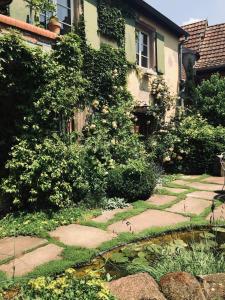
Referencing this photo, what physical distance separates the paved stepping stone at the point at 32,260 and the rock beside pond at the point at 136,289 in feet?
4.93

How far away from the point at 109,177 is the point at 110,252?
10.5 feet

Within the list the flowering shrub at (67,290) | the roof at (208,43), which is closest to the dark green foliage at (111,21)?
the roof at (208,43)

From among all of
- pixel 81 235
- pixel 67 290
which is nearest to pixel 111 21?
pixel 81 235

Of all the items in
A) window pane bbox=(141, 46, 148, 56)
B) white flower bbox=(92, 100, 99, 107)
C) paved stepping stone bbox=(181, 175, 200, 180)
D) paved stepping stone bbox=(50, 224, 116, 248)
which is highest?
window pane bbox=(141, 46, 148, 56)

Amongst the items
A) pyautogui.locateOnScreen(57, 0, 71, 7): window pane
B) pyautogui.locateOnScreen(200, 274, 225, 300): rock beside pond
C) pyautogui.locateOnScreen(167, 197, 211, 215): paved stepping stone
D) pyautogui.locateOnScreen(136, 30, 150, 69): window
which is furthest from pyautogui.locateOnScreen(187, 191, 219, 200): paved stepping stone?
pyautogui.locateOnScreen(136, 30, 150, 69): window

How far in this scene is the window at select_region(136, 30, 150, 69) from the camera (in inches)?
493

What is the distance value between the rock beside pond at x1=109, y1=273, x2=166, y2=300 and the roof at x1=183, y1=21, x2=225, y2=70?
569 inches

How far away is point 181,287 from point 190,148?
340 inches

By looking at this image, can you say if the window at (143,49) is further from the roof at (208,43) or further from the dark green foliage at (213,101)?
the roof at (208,43)

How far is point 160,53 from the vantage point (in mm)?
13188

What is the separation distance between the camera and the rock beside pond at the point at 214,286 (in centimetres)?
287

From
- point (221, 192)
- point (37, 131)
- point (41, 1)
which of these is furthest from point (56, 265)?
point (41, 1)

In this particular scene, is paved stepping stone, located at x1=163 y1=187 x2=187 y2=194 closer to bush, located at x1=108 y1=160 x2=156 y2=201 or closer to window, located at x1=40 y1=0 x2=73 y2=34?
bush, located at x1=108 y1=160 x2=156 y2=201

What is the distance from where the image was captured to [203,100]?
13586 millimetres
